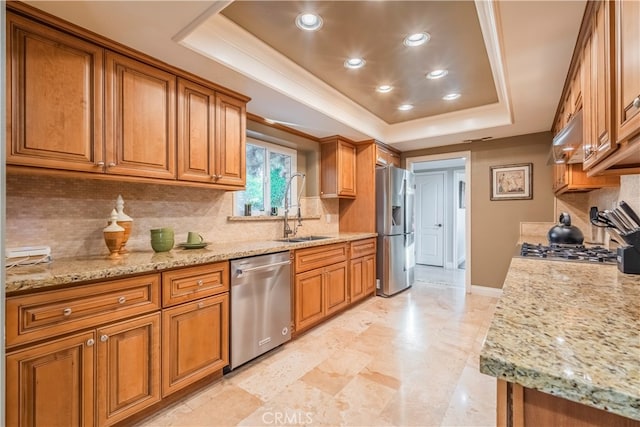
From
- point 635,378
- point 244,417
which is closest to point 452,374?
point 244,417

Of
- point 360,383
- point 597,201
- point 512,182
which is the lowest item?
point 360,383

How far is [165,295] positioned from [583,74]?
2.71m

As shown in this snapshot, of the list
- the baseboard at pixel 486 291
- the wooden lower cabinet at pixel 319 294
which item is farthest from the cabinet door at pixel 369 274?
the baseboard at pixel 486 291

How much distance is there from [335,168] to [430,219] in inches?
146

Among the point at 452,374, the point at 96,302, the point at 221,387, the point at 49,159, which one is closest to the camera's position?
the point at 96,302

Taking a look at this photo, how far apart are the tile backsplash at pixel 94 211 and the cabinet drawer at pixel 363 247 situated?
1467 mm

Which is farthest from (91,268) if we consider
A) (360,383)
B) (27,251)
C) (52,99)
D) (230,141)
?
(360,383)

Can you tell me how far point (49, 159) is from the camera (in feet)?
5.03

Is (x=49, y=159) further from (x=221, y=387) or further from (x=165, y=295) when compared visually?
(x=221, y=387)

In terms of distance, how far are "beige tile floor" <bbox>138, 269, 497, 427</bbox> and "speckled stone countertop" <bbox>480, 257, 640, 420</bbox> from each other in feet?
3.46

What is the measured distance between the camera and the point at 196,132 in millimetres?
2172

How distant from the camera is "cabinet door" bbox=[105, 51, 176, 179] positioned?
68.8 inches

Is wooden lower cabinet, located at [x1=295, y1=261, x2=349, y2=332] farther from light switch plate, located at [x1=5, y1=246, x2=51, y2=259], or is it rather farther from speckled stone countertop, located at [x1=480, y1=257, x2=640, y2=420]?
speckled stone countertop, located at [x1=480, y1=257, x2=640, y2=420]

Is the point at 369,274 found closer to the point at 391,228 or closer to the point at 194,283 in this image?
the point at 391,228
